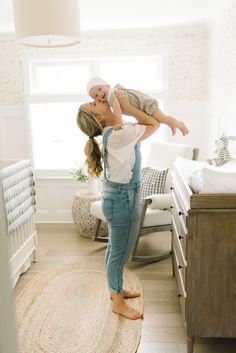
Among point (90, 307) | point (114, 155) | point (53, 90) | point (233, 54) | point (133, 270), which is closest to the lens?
point (114, 155)

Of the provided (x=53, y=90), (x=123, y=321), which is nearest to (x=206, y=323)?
(x=123, y=321)

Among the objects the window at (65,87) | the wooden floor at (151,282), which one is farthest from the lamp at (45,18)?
the window at (65,87)

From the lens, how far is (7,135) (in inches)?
161

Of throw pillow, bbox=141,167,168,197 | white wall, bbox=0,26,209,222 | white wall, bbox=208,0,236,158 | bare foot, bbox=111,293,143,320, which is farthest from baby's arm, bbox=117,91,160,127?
white wall, bbox=0,26,209,222

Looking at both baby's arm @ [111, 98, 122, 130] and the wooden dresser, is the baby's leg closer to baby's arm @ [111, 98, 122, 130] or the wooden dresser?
baby's arm @ [111, 98, 122, 130]

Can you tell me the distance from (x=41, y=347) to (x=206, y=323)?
0.97m

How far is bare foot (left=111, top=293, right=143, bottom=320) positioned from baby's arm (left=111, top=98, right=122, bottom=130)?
3.83ft

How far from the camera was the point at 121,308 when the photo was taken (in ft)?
7.46

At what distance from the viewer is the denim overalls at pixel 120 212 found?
1962 millimetres

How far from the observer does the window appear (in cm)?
394

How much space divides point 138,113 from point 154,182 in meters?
1.54

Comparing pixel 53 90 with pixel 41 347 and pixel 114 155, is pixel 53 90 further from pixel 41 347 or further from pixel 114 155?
pixel 41 347

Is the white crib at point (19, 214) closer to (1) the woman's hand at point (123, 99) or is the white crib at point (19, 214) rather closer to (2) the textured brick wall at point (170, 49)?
(1) the woman's hand at point (123, 99)

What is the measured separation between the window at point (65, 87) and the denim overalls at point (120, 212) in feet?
7.10
